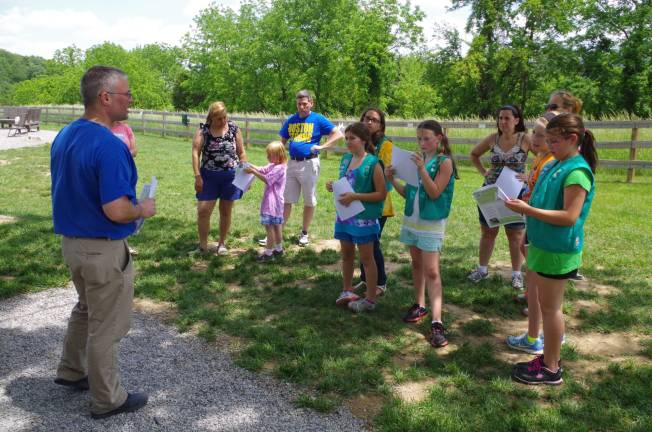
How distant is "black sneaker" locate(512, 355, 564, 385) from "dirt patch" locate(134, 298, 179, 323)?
2.90 metres

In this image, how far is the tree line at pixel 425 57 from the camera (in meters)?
30.6

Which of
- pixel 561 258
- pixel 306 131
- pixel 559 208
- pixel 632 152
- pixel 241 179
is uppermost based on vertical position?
pixel 306 131

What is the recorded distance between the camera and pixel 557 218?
3221mm

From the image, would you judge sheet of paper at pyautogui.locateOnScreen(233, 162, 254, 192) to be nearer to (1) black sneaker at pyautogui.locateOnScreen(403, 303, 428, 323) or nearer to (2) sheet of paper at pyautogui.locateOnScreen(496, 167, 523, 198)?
(1) black sneaker at pyautogui.locateOnScreen(403, 303, 428, 323)

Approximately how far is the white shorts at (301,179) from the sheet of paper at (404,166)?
8.48 feet

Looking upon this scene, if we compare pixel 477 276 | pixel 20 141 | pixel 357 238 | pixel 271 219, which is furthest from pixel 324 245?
pixel 20 141

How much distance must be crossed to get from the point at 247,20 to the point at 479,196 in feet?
170

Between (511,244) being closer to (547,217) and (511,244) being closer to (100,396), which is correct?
(547,217)

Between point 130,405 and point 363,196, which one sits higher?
point 363,196

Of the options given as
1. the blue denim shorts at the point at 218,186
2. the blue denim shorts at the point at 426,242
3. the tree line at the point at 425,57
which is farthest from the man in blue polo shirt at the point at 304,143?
the tree line at the point at 425,57

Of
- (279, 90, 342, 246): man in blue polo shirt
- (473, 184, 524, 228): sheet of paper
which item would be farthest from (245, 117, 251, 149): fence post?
(473, 184, 524, 228): sheet of paper

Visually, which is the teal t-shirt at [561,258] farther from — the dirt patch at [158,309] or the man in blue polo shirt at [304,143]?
the man in blue polo shirt at [304,143]

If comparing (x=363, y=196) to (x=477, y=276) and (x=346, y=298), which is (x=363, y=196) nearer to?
(x=346, y=298)

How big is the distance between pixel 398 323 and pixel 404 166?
54.7 inches
